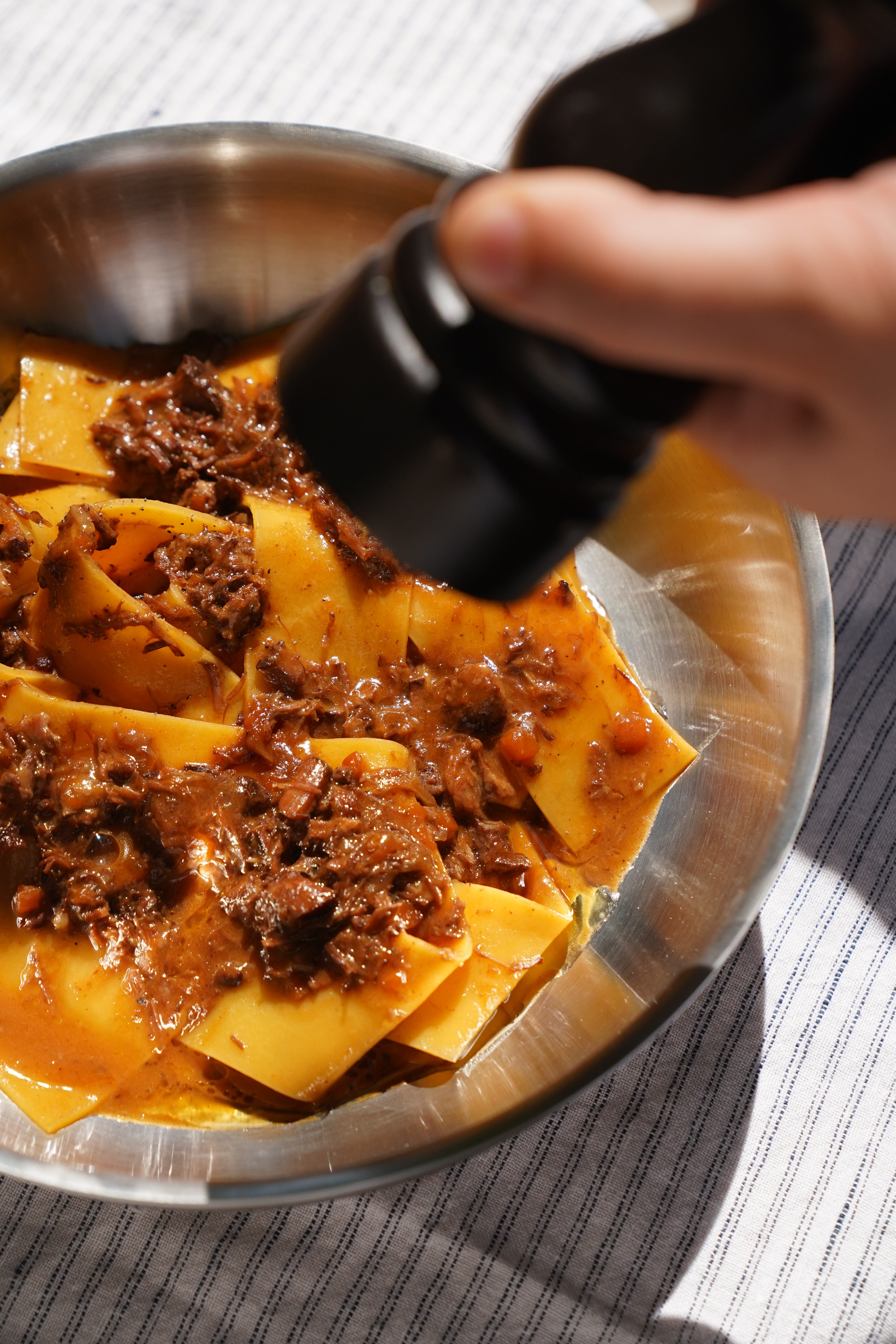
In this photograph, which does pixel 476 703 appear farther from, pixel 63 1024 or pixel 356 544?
pixel 63 1024

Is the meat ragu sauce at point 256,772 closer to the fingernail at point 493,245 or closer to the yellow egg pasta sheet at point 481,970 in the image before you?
the yellow egg pasta sheet at point 481,970

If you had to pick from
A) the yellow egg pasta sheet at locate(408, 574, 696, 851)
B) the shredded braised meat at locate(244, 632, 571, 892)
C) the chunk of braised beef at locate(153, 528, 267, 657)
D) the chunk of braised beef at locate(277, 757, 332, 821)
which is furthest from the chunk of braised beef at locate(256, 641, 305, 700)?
the yellow egg pasta sheet at locate(408, 574, 696, 851)

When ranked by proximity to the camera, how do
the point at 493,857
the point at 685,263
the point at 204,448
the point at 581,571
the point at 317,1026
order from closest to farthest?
the point at 685,263
the point at 317,1026
the point at 493,857
the point at 204,448
the point at 581,571

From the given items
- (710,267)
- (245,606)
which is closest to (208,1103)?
(245,606)

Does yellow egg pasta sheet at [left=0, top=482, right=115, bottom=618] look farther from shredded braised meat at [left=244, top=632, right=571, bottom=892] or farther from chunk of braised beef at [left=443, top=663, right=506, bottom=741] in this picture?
chunk of braised beef at [left=443, top=663, right=506, bottom=741]

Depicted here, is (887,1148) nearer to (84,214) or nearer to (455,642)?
(455,642)

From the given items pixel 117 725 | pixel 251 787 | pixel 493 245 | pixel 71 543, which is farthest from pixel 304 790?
pixel 493 245

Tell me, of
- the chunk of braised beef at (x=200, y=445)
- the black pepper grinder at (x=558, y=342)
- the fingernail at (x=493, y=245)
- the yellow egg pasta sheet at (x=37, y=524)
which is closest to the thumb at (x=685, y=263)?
the fingernail at (x=493, y=245)
